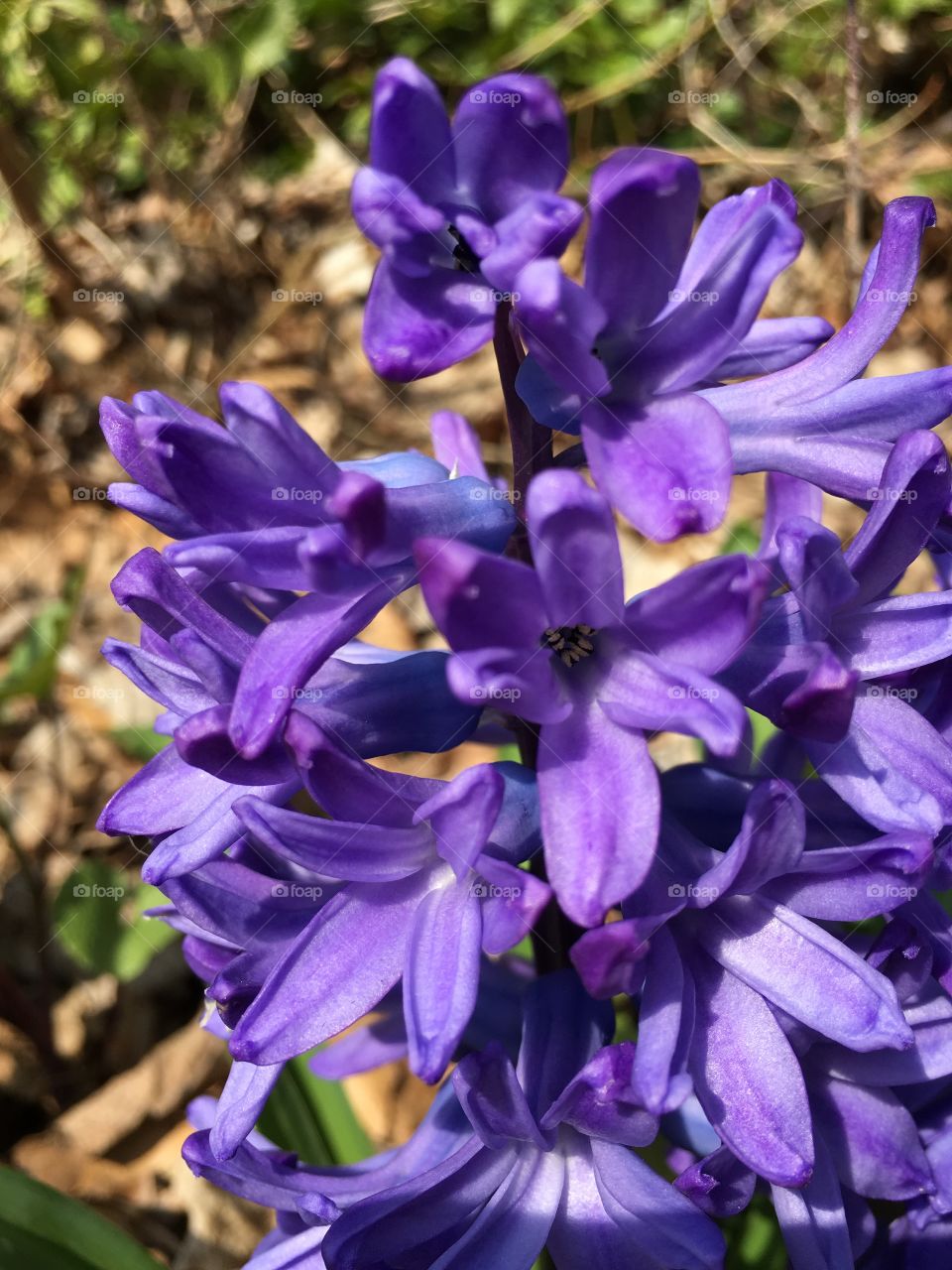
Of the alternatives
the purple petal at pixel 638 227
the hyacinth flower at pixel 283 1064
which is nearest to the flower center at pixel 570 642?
the purple petal at pixel 638 227

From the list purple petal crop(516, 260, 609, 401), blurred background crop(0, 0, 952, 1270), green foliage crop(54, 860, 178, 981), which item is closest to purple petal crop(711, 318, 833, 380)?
purple petal crop(516, 260, 609, 401)

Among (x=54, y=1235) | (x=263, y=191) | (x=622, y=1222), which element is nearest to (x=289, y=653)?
(x=622, y=1222)

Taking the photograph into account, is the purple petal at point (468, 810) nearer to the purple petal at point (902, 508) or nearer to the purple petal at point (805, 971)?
the purple petal at point (805, 971)

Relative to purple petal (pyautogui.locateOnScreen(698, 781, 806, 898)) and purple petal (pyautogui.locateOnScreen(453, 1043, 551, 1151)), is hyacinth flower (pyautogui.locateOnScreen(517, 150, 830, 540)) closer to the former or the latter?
purple petal (pyautogui.locateOnScreen(698, 781, 806, 898))

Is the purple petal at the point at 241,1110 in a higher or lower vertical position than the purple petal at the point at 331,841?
lower

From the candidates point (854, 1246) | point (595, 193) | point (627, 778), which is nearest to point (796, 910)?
point (627, 778)

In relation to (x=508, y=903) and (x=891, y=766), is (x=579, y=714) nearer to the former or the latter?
(x=508, y=903)

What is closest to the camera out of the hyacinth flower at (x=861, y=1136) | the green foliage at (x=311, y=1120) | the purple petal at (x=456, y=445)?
the hyacinth flower at (x=861, y=1136)
